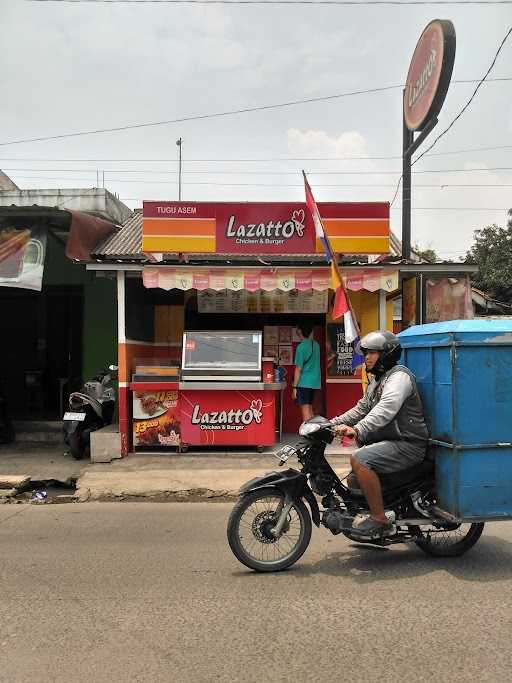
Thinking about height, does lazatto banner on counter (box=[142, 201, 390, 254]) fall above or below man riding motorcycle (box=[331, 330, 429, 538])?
above

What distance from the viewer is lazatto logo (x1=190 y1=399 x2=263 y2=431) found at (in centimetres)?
902

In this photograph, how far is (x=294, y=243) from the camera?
9.22 m

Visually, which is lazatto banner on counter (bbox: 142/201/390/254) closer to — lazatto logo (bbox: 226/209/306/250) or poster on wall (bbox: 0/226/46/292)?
lazatto logo (bbox: 226/209/306/250)

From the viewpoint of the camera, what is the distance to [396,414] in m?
4.51

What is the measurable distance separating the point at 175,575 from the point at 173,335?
7.09 metres

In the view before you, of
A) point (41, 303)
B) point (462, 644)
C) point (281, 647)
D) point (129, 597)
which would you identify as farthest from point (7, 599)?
point (41, 303)

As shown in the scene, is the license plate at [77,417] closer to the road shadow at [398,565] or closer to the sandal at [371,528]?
the road shadow at [398,565]

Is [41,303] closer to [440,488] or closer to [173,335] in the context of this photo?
[173,335]

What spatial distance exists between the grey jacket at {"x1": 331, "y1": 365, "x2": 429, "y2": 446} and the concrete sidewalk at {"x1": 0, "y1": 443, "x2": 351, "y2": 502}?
124 inches

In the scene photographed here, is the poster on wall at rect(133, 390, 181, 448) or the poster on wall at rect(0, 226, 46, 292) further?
the poster on wall at rect(0, 226, 46, 292)

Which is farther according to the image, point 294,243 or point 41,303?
point 41,303

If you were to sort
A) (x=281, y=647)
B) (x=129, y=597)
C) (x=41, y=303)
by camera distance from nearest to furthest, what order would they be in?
(x=281, y=647)
(x=129, y=597)
(x=41, y=303)

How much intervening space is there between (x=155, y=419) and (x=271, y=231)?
339 centimetres

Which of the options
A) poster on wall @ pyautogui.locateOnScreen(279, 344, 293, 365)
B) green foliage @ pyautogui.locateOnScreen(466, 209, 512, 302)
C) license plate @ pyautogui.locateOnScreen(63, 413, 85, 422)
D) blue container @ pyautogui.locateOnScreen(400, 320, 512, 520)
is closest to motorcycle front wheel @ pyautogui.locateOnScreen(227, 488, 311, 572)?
blue container @ pyautogui.locateOnScreen(400, 320, 512, 520)
